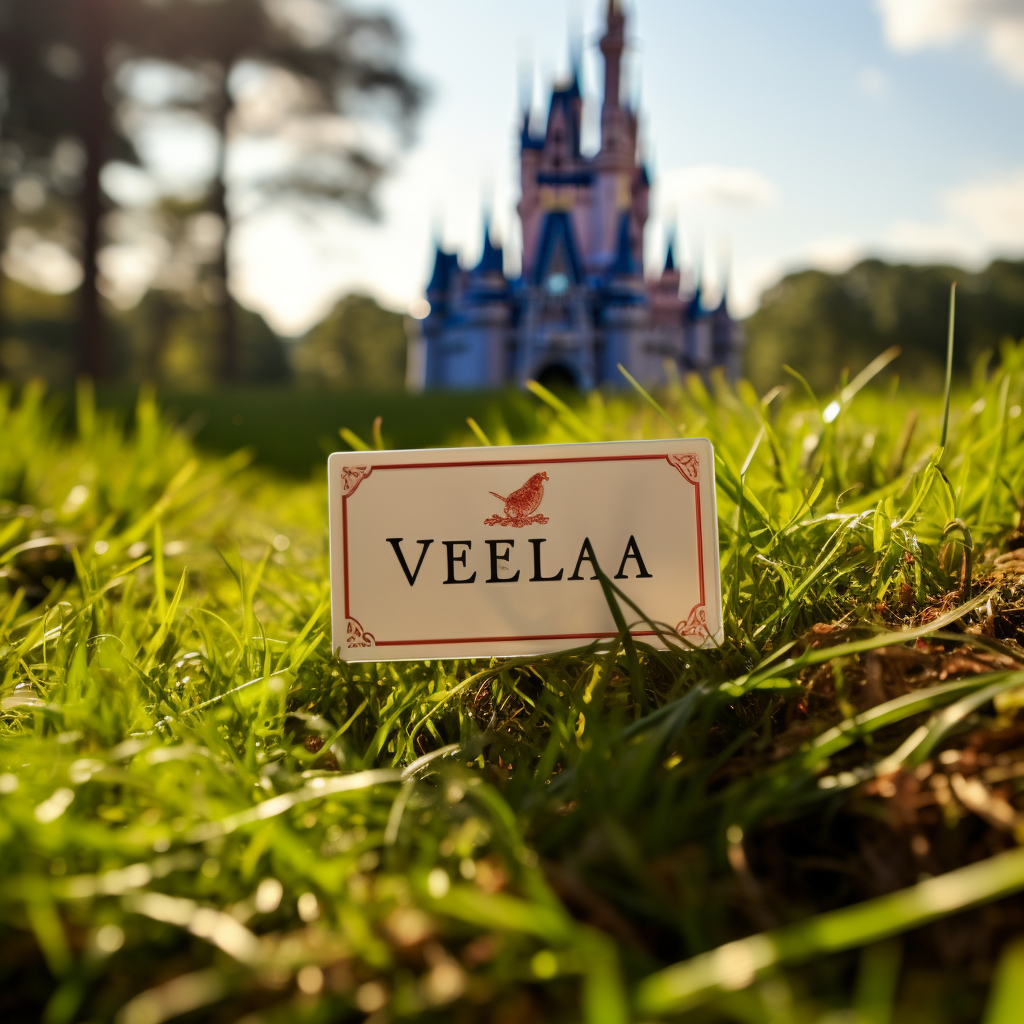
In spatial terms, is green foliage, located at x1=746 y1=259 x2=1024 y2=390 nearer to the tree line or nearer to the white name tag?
the tree line

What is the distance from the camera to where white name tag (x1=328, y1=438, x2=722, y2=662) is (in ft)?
3.43

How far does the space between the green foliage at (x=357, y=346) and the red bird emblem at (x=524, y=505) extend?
27.5 m

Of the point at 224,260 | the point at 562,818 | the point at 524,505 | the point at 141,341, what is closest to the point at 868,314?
the point at 224,260

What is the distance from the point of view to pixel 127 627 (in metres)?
1.00

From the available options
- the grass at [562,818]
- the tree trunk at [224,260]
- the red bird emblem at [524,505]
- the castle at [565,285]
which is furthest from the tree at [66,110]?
the red bird emblem at [524,505]

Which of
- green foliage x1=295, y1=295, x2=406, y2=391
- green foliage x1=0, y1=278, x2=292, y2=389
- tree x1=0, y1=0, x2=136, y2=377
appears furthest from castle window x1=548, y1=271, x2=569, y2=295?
green foliage x1=295, y1=295, x2=406, y2=391

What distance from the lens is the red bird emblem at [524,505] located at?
107cm

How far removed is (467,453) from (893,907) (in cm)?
75

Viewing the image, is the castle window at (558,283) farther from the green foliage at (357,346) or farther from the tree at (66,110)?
the green foliage at (357,346)

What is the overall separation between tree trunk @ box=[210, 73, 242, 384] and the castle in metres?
3.25

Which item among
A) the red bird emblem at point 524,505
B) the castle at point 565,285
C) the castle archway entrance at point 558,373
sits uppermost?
the castle at point 565,285

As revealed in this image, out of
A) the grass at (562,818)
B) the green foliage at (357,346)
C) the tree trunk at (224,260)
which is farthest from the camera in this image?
the green foliage at (357,346)

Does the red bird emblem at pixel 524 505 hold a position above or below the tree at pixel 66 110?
below

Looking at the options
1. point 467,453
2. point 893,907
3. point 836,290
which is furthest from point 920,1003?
point 836,290
